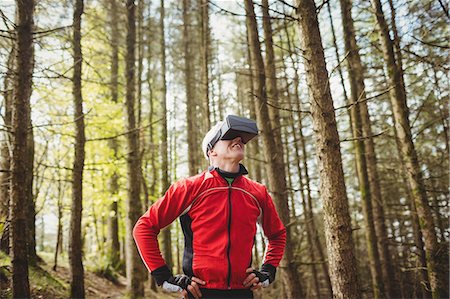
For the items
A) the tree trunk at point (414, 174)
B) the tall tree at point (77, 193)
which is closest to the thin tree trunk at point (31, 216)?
the tall tree at point (77, 193)

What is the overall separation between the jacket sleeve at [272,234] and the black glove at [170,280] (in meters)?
0.72

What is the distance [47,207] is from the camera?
47.7 ft

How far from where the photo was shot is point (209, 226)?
248 centimetres

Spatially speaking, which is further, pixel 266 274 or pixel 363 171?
pixel 363 171

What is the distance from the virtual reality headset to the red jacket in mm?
291

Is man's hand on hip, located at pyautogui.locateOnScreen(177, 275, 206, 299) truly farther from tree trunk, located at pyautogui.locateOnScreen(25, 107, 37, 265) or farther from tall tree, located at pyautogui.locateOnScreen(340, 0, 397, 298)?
tall tree, located at pyautogui.locateOnScreen(340, 0, 397, 298)

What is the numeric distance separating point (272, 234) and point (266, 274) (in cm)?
34

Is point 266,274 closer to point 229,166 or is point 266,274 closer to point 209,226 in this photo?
point 209,226

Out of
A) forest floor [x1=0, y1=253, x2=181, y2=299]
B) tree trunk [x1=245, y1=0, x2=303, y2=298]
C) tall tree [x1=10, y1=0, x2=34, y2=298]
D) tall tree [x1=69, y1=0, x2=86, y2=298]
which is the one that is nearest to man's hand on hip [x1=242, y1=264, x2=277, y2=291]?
tall tree [x1=10, y1=0, x2=34, y2=298]

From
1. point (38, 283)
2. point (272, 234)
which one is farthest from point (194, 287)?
point (38, 283)

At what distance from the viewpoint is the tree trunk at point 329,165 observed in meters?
3.41

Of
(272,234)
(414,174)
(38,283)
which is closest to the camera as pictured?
(272,234)

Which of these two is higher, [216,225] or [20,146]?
[20,146]

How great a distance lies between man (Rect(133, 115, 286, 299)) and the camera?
240 centimetres
